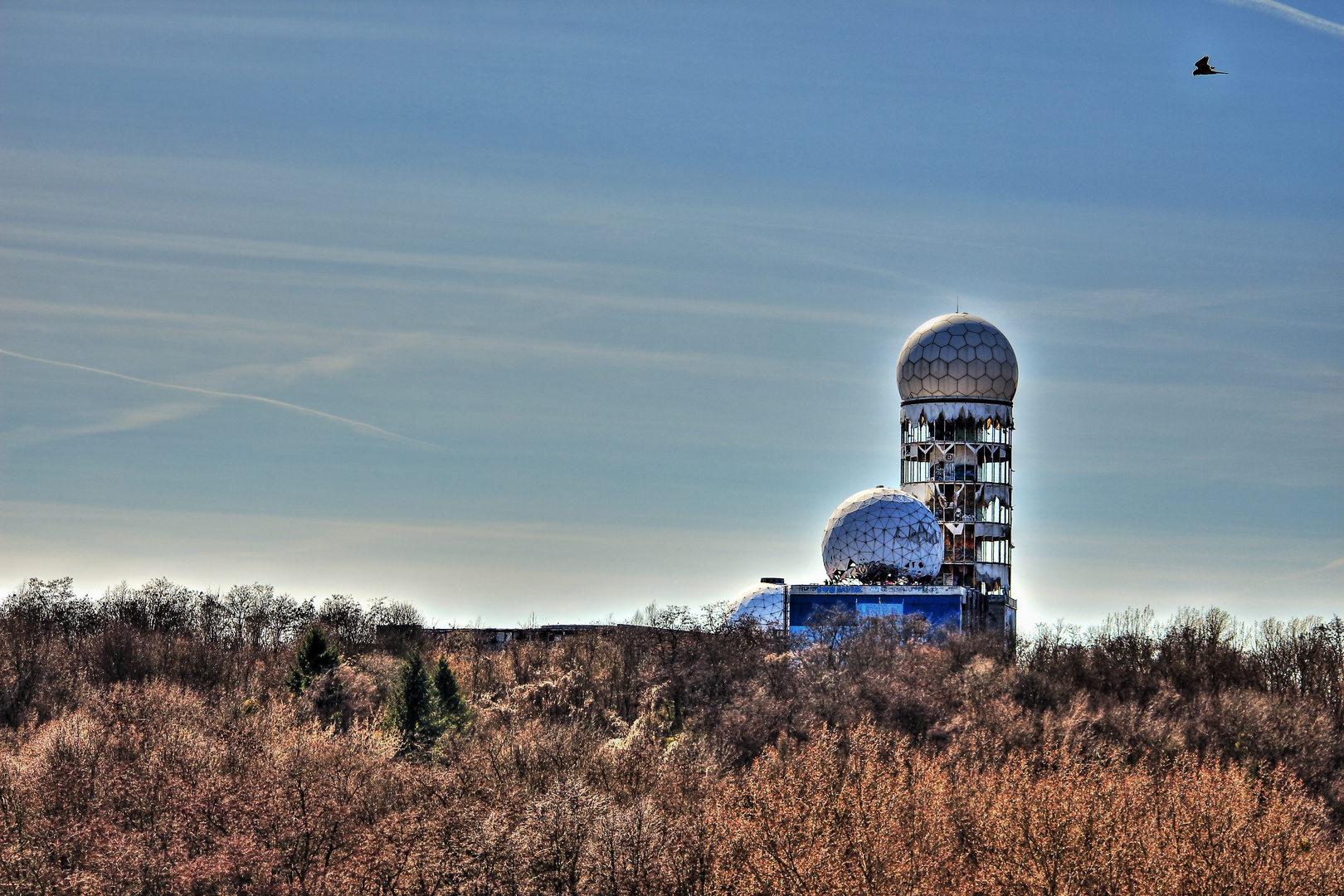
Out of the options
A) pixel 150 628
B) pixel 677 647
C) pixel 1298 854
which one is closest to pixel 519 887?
pixel 1298 854

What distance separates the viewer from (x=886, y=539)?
85.8 meters

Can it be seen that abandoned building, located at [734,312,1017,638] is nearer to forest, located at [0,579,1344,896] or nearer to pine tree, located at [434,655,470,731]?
forest, located at [0,579,1344,896]

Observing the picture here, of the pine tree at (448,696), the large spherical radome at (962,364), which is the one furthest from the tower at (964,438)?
the pine tree at (448,696)

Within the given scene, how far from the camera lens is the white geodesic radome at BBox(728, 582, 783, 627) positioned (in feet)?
284

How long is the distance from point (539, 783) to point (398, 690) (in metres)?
17.3

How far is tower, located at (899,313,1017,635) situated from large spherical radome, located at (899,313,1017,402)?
5 cm

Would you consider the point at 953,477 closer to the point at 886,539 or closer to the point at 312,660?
the point at 886,539

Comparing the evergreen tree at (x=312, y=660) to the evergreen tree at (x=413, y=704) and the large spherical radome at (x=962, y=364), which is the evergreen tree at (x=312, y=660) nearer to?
the evergreen tree at (x=413, y=704)

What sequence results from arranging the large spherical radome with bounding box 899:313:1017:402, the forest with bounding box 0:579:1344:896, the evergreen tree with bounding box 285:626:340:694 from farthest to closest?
the large spherical radome with bounding box 899:313:1017:402
the evergreen tree with bounding box 285:626:340:694
the forest with bounding box 0:579:1344:896

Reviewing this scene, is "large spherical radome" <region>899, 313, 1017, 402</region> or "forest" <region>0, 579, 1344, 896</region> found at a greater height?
"large spherical radome" <region>899, 313, 1017, 402</region>

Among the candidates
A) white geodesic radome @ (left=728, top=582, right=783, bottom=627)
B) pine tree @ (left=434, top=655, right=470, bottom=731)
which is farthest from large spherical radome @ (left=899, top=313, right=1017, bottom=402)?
pine tree @ (left=434, top=655, right=470, bottom=731)

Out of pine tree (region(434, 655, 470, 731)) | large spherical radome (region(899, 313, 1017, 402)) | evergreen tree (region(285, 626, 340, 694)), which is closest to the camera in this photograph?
pine tree (region(434, 655, 470, 731))

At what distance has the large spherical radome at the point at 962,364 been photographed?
304ft

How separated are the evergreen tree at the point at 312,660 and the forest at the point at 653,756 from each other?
0.59ft
